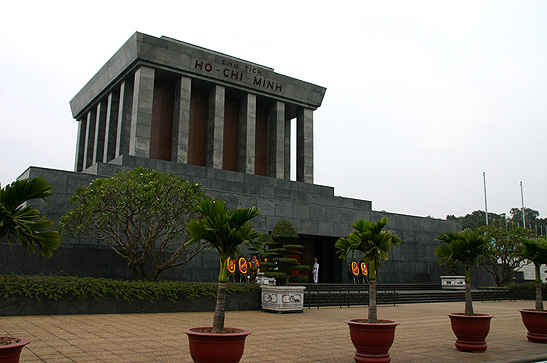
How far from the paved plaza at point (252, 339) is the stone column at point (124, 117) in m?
18.1

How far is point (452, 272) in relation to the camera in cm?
3130

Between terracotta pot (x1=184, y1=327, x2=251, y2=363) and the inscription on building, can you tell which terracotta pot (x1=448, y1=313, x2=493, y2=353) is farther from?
the inscription on building

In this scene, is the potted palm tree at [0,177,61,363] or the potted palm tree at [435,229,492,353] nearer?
the potted palm tree at [0,177,61,363]

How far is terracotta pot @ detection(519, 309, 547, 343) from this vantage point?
11.8 meters

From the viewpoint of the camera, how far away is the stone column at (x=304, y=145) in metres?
36.1

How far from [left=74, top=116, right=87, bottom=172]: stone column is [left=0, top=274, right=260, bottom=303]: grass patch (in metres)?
26.0

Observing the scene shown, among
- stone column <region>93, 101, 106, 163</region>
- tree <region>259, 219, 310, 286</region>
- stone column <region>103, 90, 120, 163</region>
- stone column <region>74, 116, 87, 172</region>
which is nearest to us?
tree <region>259, 219, 310, 286</region>

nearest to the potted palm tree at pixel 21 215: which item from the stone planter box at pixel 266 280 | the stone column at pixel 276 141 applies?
the stone planter box at pixel 266 280

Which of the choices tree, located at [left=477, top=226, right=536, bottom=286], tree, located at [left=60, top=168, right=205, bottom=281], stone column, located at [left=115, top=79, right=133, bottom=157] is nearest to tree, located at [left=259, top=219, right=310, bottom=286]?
tree, located at [left=60, top=168, right=205, bottom=281]

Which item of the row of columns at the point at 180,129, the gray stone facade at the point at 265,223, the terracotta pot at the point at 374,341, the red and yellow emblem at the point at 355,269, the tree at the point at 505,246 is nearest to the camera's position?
the terracotta pot at the point at 374,341

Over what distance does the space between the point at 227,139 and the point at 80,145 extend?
14100mm

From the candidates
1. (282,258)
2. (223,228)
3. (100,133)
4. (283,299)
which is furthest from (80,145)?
(223,228)

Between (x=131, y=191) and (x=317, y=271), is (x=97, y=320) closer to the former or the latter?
(x=131, y=191)

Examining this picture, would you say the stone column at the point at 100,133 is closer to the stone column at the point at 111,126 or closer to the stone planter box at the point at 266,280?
the stone column at the point at 111,126
